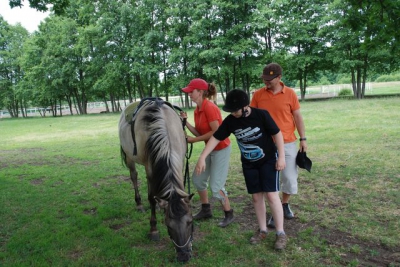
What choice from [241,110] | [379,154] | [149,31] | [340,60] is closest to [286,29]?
[340,60]

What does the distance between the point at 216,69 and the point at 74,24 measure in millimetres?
19306

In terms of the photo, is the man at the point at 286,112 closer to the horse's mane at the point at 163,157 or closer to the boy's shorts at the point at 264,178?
the boy's shorts at the point at 264,178

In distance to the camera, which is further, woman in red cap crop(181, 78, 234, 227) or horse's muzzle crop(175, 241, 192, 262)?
woman in red cap crop(181, 78, 234, 227)

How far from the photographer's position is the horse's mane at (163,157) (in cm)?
307

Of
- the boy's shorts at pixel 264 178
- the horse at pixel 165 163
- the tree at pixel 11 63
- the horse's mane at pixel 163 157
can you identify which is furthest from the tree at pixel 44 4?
the tree at pixel 11 63

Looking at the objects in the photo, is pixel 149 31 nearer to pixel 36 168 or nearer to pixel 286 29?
pixel 286 29

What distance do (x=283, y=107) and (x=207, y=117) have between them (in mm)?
997

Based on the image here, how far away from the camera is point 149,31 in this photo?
31031 mm

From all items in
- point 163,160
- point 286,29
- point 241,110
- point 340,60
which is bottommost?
point 163,160

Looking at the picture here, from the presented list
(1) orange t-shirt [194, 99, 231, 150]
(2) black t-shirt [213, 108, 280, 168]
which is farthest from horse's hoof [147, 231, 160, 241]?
(2) black t-shirt [213, 108, 280, 168]

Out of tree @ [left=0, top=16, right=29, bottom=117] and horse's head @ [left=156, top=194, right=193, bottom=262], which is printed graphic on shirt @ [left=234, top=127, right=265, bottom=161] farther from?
tree @ [left=0, top=16, right=29, bottom=117]

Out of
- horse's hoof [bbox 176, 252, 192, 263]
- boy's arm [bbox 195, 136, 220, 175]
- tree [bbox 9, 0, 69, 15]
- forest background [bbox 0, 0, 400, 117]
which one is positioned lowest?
horse's hoof [bbox 176, 252, 192, 263]

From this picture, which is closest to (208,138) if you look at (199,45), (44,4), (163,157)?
(163,157)

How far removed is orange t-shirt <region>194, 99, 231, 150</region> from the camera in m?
3.96
